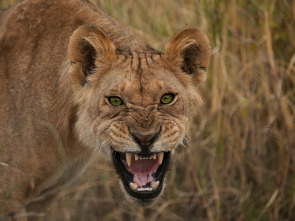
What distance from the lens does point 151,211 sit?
5.63 m

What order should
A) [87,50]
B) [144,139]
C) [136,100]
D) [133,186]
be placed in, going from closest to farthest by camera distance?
[144,139], [136,100], [133,186], [87,50]

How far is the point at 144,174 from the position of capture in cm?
334

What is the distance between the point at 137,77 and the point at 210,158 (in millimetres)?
2428

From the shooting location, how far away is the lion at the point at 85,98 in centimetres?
325

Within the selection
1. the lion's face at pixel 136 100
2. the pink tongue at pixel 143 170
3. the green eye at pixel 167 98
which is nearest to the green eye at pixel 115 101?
the lion's face at pixel 136 100

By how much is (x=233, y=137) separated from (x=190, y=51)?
1.87m

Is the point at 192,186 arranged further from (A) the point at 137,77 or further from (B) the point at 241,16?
(A) the point at 137,77

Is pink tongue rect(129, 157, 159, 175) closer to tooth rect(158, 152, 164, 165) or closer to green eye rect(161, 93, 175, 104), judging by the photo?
tooth rect(158, 152, 164, 165)

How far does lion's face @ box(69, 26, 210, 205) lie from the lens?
3.17 m

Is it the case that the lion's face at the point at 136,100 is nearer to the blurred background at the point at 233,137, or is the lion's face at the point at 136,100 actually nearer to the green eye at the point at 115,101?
the green eye at the point at 115,101

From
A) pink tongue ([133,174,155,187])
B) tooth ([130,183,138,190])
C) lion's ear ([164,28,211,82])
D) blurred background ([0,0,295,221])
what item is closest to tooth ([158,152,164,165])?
pink tongue ([133,174,155,187])

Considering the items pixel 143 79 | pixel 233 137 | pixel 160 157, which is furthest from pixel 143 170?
pixel 233 137

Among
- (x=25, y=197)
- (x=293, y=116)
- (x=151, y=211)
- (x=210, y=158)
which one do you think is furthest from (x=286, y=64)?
(x=25, y=197)

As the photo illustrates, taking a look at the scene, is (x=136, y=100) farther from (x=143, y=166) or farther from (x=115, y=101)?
(x=143, y=166)
